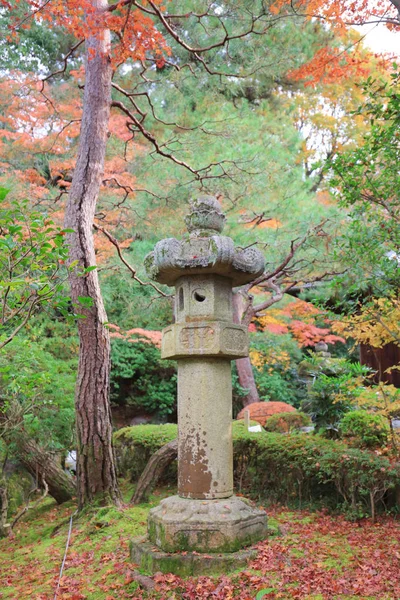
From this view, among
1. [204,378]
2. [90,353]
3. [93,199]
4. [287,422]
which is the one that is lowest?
[287,422]

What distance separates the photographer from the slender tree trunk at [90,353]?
6242mm

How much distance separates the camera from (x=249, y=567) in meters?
3.87

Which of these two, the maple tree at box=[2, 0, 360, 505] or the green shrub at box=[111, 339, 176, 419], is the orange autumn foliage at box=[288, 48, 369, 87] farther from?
the green shrub at box=[111, 339, 176, 419]

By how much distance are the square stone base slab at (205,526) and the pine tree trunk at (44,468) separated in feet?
11.7

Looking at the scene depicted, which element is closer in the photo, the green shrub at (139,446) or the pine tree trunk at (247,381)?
the green shrub at (139,446)

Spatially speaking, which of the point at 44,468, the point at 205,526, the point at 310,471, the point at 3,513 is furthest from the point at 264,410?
the point at 205,526

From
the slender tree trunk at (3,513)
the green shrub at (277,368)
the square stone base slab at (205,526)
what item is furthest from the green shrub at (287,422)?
the square stone base slab at (205,526)

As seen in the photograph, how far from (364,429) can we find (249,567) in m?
3.15

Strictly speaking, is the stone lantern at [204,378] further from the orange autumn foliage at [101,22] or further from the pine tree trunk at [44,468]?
Answer: the orange autumn foliage at [101,22]


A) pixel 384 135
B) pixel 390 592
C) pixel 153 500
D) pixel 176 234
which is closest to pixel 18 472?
A: pixel 153 500

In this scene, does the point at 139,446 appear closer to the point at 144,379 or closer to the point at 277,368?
the point at 144,379

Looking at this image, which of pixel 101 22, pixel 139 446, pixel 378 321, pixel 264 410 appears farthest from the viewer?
pixel 264 410

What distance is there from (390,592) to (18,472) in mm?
7281

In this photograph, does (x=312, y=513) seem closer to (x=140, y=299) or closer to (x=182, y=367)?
(x=182, y=367)
